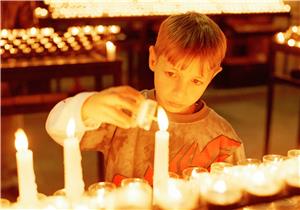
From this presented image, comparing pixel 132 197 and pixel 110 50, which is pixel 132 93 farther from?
pixel 110 50

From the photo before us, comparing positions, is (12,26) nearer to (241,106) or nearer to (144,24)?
(144,24)

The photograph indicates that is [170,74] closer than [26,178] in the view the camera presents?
No

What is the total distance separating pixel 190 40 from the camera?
1.59 meters

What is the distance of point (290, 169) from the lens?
1336 mm

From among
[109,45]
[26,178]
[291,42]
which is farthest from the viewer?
[291,42]

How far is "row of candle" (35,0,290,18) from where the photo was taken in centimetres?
432

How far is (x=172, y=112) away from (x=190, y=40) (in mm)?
357

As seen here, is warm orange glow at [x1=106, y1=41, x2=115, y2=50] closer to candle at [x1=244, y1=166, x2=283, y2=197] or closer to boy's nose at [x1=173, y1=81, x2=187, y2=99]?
boy's nose at [x1=173, y1=81, x2=187, y2=99]

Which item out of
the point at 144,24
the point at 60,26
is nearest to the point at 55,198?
the point at 60,26

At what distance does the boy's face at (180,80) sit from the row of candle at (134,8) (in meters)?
2.68

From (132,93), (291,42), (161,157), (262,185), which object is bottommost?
(291,42)

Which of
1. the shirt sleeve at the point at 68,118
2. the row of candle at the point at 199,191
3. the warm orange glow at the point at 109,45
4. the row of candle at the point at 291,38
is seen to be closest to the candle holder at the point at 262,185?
the row of candle at the point at 199,191

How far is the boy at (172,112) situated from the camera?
1.41 metres

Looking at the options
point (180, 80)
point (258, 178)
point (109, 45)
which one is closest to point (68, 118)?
point (180, 80)
